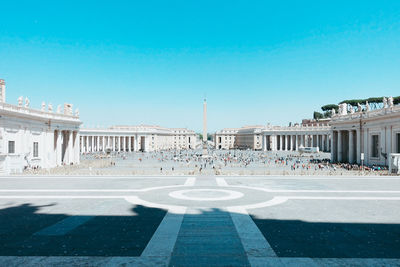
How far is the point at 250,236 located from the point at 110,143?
13014 cm

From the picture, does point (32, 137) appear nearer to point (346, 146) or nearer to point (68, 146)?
point (68, 146)

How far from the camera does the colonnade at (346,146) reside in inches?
1890

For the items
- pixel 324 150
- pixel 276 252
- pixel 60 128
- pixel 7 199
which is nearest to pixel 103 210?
pixel 7 199

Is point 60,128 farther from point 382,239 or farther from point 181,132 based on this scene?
point 181,132

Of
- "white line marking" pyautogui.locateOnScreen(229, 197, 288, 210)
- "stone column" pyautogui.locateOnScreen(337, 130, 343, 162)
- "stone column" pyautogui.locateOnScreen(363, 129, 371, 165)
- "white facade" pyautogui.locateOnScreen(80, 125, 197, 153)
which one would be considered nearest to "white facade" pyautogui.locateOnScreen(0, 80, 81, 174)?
"white line marking" pyautogui.locateOnScreen(229, 197, 288, 210)

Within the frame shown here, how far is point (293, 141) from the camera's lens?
11550cm

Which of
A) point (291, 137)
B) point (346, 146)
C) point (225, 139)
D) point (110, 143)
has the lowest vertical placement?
point (110, 143)

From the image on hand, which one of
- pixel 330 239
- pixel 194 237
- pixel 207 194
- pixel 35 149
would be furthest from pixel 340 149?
pixel 35 149

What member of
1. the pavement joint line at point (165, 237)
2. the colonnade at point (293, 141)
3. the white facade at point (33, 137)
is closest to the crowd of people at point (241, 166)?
the white facade at point (33, 137)

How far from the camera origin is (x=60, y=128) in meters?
47.1

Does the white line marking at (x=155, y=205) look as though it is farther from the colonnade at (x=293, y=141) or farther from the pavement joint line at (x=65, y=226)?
the colonnade at (x=293, y=141)

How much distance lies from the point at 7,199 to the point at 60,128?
32.7 metres

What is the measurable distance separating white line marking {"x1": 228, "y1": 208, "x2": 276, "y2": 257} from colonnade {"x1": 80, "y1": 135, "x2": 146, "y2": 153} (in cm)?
10481

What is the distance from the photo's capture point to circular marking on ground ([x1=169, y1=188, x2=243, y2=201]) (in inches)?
675
